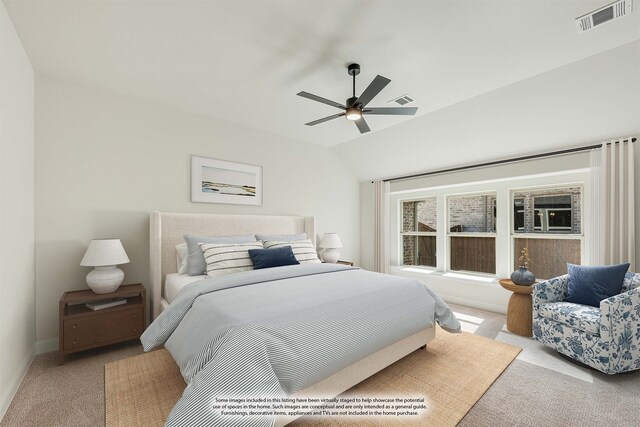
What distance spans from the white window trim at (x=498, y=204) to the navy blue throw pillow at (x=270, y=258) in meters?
2.60

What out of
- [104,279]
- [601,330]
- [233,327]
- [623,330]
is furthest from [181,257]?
[623,330]

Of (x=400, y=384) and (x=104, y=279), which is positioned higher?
(x=104, y=279)

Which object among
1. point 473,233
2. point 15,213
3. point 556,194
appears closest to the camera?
point 15,213

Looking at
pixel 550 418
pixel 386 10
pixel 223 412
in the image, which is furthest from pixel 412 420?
pixel 386 10

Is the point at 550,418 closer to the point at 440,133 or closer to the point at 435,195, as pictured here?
the point at 440,133

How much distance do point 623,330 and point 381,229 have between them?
10.6 feet

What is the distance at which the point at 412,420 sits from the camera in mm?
1737

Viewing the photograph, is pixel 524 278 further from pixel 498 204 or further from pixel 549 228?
pixel 498 204

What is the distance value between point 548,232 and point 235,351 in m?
4.18

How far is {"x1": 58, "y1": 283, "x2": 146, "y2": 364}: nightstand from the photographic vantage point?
2.38 meters

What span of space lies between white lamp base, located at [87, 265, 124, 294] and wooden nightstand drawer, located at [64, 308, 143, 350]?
0.22 metres

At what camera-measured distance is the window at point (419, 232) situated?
4.99 metres

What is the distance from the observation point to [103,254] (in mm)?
2551

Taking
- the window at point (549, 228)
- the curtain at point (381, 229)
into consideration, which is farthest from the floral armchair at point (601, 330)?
the curtain at point (381, 229)
